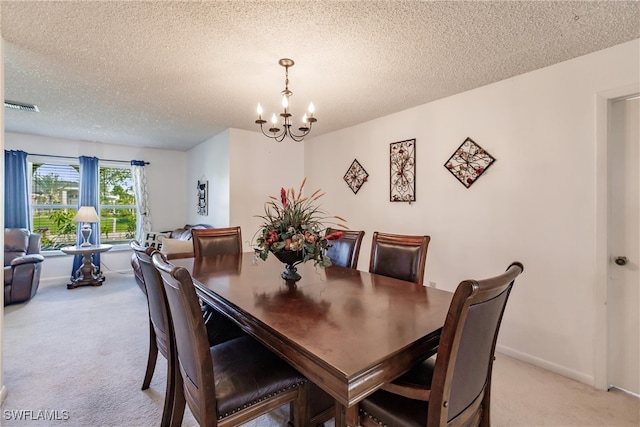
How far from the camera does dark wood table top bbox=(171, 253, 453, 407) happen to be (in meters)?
0.91

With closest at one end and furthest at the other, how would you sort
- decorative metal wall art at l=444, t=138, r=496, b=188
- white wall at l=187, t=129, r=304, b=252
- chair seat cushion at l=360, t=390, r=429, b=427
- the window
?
chair seat cushion at l=360, t=390, r=429, b=427, decorative metal wall art at l=444, t=138, r=496, b=188, white wall at l=187, t=129, r=304, b=252, the window

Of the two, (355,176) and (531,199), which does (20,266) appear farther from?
(531,199)

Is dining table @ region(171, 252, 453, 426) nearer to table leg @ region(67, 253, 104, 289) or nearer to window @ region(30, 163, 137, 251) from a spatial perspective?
table leg @ region(67, 253, 104, 289)

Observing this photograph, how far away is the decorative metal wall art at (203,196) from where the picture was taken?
4.92m

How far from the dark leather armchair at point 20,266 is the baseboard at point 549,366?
5.41 metres

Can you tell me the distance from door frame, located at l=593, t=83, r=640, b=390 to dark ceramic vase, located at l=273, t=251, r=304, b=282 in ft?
6.88

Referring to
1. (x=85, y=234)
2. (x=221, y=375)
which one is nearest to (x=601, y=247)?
(x=221, y=375)

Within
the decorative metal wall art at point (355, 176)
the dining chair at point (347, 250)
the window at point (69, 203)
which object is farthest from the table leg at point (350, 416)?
the window at point (69, 203)

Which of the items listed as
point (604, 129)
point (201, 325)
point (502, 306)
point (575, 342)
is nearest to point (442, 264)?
Result: point (575, 342)

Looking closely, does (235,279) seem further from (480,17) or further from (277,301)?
(480,17)

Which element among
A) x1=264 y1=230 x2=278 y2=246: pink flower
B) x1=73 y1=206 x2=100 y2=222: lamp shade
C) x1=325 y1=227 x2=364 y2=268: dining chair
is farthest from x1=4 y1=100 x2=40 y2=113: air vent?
x1=325 y1=227 x2=364 y2=268: dining chair

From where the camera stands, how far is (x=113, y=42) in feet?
6.47

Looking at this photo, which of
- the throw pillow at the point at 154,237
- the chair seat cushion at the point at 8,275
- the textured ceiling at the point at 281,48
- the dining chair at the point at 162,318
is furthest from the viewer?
the throw pillow at the point at 154,237

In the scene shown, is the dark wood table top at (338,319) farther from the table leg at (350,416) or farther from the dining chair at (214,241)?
the dining chair at (214,241)
